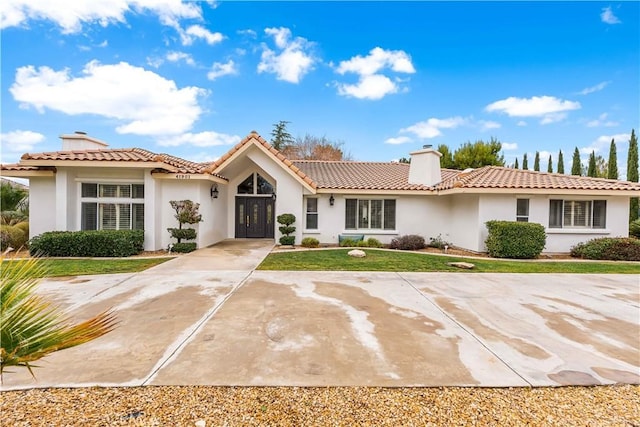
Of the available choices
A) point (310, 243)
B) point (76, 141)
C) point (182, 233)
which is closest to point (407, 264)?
point (310, 243)

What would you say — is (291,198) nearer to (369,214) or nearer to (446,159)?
(369,214)

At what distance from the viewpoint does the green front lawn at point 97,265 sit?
913 cm

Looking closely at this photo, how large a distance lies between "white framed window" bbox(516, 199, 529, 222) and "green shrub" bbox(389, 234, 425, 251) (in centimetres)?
448

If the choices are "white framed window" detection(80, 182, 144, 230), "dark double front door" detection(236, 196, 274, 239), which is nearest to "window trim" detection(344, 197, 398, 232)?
"dark double front door" detection(236, 196, 274, 239)

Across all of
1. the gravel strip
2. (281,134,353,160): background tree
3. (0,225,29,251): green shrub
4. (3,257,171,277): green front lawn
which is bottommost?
the gravel strip

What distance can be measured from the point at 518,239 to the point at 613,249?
440 cm

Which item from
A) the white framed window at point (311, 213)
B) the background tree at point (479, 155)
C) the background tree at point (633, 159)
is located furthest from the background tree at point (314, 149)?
the background tree at point (633, 159)

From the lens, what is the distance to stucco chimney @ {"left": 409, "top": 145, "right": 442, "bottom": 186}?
1680 cm

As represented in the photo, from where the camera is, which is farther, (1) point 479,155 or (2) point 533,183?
(1) point 479,155

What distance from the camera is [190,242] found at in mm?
13461

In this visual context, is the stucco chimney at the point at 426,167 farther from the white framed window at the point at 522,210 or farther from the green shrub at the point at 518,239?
the green shrub at the point at 518,239

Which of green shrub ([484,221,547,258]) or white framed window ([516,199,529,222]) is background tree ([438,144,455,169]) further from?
green shrub ([484,221,547,258])

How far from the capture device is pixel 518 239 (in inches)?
511

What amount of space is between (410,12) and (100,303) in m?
18.1
